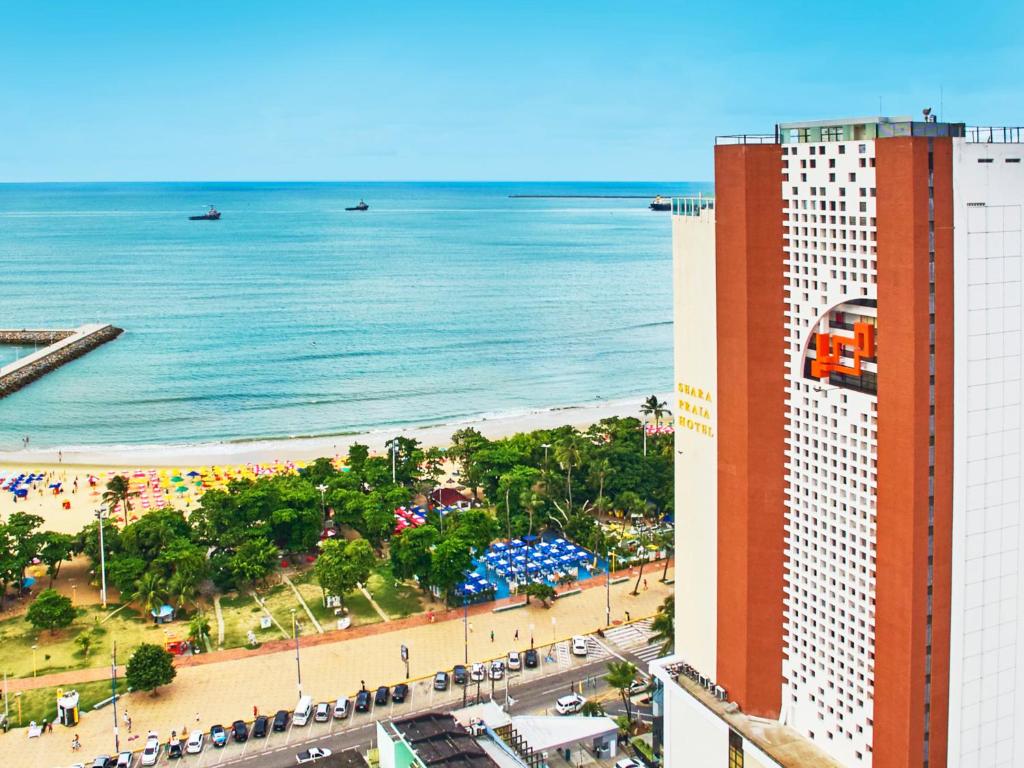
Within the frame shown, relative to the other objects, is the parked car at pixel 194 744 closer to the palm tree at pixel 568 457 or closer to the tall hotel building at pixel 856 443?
the tall hotel building at pixel 856 443

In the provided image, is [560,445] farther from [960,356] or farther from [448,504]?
[960,356]

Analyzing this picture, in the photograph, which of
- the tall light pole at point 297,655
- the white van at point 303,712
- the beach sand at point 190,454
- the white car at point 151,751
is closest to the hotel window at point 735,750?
the white van at point 303,712

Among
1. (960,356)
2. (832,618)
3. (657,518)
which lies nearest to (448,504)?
(657,518)

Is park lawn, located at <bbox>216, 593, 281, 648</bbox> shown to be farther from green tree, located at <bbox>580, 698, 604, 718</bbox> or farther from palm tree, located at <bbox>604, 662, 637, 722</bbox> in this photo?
palm tree, located at <bbox>604, 662, 637, 722</bbox>

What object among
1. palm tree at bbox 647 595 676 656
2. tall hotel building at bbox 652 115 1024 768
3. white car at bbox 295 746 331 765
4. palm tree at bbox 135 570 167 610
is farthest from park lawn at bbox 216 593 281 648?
tall hotel building at bbox 652 115 1024 768

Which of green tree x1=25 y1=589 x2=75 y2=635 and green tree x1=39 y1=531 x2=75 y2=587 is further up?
green tree x1=39 y1=531 x2=75 y2=587
